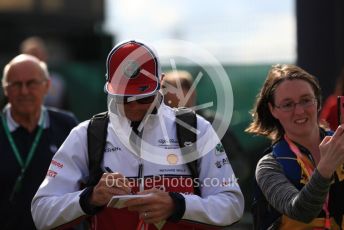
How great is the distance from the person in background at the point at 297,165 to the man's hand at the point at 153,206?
64 cm

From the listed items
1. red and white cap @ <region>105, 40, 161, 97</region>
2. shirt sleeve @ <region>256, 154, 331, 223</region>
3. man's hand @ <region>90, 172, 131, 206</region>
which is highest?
red and white cap @ <region>105, 40, 161, 97</region>

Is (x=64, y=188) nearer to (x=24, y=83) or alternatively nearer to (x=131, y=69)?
(x=131, y=69)

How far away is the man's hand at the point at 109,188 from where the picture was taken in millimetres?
4281

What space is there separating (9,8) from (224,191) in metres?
20.6

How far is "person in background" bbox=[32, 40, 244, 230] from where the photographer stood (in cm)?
439

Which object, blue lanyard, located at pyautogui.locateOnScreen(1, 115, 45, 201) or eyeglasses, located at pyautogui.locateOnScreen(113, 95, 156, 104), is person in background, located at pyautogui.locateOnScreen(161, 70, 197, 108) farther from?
eyeglasses, located at pyautogui.locateOnScreen(113, 95, 156, 104)

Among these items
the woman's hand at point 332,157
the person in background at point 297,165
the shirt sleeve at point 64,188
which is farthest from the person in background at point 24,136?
the woman's hand at point 332,157

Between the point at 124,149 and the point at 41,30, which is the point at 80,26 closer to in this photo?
the point at 41,30

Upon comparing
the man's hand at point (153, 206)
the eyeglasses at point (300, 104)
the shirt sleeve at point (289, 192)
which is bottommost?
the shirt sleeve at point (289, 192)

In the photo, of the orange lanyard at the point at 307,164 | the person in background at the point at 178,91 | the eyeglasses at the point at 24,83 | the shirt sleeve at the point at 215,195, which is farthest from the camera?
the eyeglasses at the point at 24,83

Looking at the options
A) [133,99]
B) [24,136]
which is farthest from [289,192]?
[24,136]

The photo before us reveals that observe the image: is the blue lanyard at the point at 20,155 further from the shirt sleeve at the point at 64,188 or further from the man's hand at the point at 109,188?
the man's hand at the point at 109,188

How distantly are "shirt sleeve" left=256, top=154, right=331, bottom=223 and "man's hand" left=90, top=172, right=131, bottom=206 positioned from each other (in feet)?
2.60

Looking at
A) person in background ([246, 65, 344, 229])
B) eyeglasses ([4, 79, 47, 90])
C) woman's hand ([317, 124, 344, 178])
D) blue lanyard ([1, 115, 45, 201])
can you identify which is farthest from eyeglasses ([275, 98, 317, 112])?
eyeglasses ([4, 79, 47, 90])
